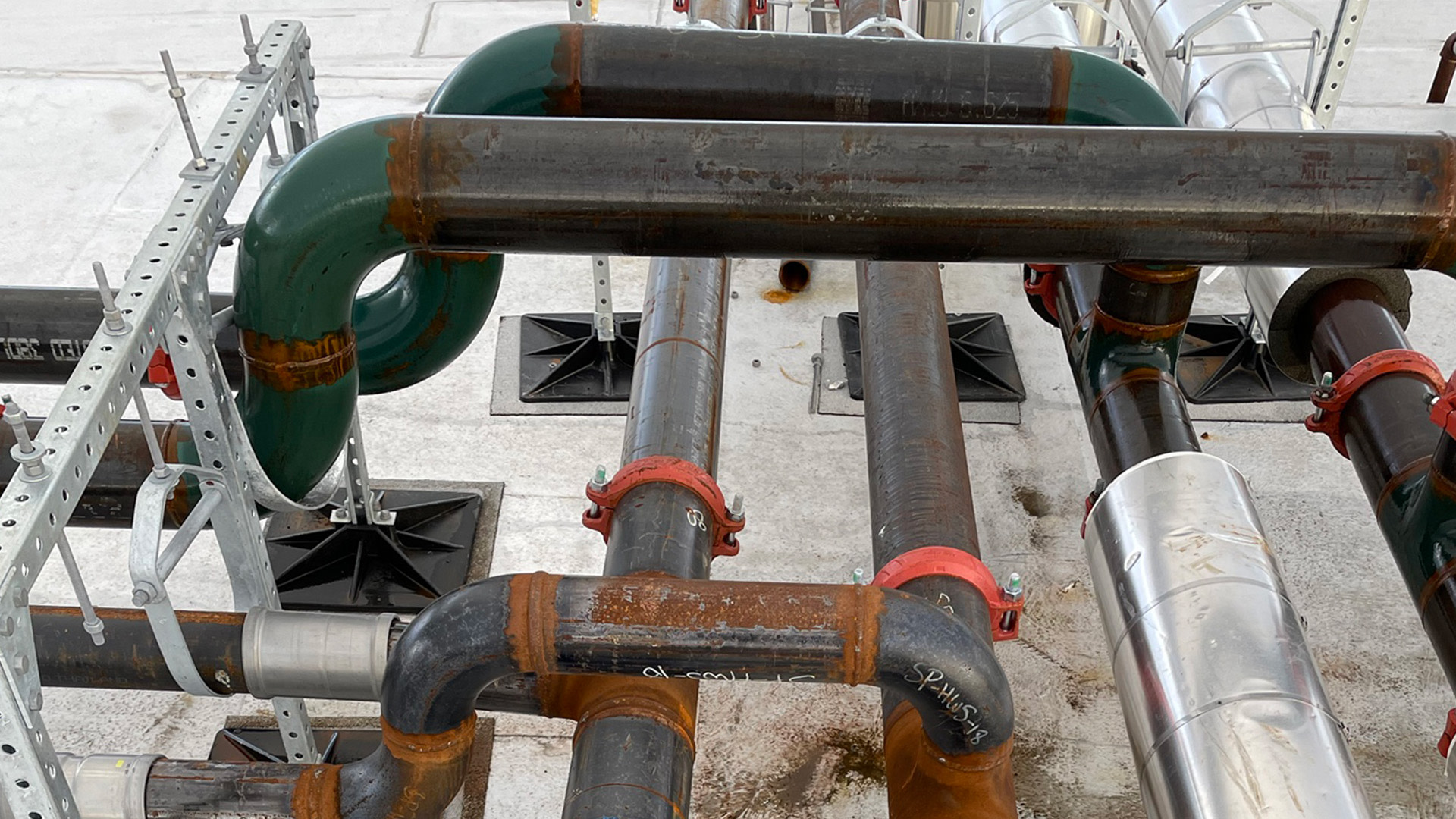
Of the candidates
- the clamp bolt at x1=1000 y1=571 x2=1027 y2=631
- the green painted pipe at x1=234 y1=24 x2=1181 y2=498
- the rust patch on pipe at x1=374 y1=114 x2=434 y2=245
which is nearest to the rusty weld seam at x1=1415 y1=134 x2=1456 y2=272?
the green painted pipe at x1=234 y1=24 x2=1181 y2=498

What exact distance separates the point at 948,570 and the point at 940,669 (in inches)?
16.8

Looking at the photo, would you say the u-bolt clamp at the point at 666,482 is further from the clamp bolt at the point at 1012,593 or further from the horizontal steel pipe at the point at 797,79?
the horizontal steel pipe at the point at 797,79

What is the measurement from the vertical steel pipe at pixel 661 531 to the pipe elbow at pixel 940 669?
0.37 meters

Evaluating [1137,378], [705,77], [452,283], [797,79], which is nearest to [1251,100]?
[1137,378]

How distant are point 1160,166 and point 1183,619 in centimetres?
74

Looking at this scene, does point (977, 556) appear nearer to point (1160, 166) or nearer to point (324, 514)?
point (1160, 166)

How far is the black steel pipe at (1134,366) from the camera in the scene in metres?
2.34

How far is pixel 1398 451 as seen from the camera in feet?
8.12

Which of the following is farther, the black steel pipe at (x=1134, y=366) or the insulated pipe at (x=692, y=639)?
the black steel pipe at (x=1134, y=366)

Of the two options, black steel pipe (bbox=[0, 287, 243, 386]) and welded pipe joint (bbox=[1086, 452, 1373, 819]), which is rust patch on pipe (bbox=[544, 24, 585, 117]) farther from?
welded pipe joint (bbox=[1086, 452, 1373, 819])

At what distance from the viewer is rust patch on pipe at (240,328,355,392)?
7.01 feet

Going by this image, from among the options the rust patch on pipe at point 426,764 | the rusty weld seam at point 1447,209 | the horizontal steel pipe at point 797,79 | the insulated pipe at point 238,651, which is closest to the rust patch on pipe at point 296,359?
the insulated pipe at point 238,651

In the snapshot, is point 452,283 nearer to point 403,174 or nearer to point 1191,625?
point 403,174

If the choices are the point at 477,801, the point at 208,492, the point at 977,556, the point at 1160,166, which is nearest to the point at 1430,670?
the point at 977,556
